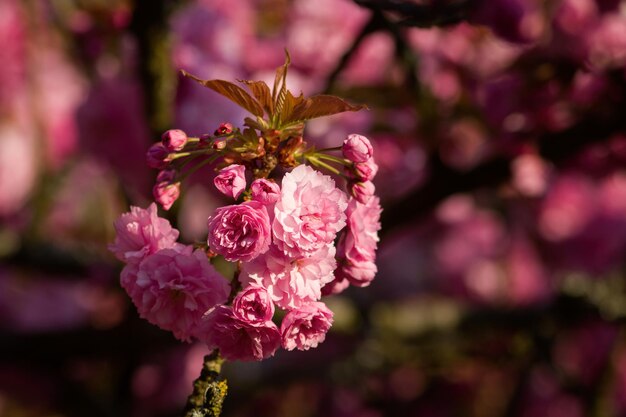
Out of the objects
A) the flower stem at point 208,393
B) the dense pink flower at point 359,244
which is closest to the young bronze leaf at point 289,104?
the dense pink flower at point 359,244

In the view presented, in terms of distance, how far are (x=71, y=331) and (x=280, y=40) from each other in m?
0.90

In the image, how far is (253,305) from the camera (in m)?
0.64

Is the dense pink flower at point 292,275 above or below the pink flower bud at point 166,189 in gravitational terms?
below

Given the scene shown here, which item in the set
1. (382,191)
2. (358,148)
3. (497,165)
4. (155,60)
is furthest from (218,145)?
(382,191)

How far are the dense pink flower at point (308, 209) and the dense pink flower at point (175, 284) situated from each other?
0.07m

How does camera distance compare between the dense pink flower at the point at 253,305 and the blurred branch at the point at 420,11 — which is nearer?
the dense pink flower at the point at 253,305

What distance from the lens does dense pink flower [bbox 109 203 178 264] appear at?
667 millimetres

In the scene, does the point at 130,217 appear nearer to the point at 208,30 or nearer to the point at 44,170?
the point at 208,30

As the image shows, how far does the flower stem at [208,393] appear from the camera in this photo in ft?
2.18

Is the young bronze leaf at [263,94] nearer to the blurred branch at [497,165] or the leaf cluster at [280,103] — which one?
the leaf cluster at [280,103]

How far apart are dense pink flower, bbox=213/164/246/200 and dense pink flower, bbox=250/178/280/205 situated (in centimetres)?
1

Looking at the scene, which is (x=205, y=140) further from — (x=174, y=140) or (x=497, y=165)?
(x=497, y=165)

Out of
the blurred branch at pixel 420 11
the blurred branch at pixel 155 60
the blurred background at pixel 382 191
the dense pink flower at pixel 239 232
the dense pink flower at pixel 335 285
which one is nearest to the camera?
the dense pink flower at pixel 239 232

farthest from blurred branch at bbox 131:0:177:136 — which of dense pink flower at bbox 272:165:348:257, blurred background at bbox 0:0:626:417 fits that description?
dense pink flower at bbox 272:165:348:257
